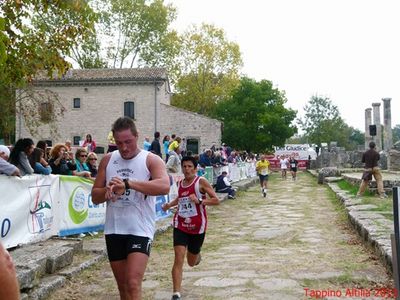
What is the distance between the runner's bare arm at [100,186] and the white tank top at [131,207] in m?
0.07

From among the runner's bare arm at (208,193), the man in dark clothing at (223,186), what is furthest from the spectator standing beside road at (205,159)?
the runner's bare arm at (208,193)

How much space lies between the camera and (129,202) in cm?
410

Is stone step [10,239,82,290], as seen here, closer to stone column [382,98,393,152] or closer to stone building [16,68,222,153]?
stone column [382,98,393,152]

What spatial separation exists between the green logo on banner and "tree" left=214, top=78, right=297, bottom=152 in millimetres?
38975

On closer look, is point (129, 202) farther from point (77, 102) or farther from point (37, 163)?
point (77, 102)

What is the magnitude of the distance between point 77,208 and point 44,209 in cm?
113

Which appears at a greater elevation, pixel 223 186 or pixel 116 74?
pixel 116 74

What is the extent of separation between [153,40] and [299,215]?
37995 millimetres

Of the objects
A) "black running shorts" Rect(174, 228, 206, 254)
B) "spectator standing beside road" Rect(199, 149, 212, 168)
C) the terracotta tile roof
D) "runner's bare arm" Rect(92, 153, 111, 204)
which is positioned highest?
the terracotta tile roof

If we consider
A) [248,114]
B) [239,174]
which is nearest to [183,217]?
[239,174]

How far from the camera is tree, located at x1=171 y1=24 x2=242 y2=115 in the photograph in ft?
164

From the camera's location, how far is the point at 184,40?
50.2m

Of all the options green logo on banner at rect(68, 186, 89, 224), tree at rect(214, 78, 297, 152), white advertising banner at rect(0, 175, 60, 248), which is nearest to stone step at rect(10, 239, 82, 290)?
white advertising banner at rect(0, 175, 60, 248)

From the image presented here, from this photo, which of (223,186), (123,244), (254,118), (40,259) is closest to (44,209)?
(40,259)
